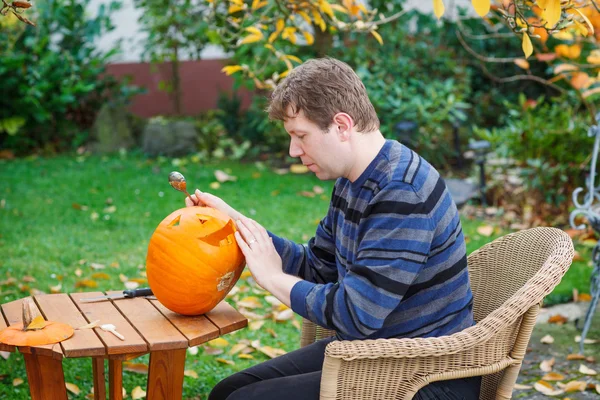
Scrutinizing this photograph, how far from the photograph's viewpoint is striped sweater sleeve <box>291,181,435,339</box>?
1.89 metres

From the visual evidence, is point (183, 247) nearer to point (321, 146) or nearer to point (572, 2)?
point (321, 146)

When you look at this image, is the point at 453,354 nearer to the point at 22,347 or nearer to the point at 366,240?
the point at 366,240

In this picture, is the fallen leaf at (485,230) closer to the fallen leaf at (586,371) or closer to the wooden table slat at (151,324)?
the fallen leaf at (586,371)

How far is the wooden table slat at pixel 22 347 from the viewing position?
1909 mm

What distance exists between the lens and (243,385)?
2.30 metres

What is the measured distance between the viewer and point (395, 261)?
1890mm

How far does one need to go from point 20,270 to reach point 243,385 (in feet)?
9.62

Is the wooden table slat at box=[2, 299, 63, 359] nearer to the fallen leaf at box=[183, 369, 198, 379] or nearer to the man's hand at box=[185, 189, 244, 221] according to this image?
the man's hand at box=[185, 189, 244, 221]

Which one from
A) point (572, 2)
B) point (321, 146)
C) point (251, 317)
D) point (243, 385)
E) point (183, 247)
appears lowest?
point (251, 317)

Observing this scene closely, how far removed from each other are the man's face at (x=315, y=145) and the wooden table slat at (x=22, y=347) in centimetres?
83

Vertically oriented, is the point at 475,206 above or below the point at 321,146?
below

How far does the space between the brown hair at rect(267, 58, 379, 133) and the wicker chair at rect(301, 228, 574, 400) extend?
616 mm

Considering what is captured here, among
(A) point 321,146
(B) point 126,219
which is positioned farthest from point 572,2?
(B) point 126,219

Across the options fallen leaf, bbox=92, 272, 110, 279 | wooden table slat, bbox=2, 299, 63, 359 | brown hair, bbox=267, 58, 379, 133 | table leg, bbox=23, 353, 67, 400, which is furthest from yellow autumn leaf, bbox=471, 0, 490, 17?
fallen leaf, bbox=92, 272, 110, 279
